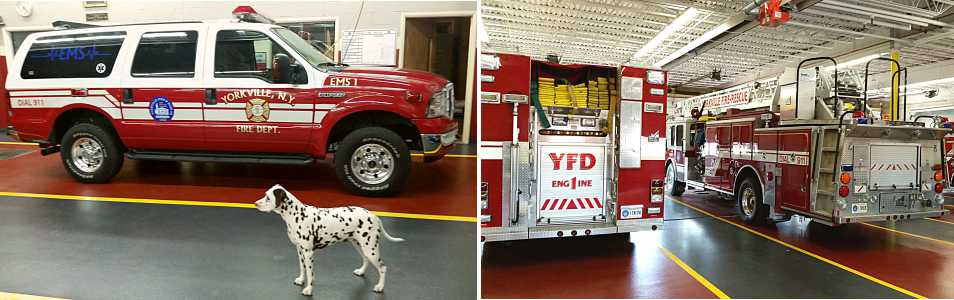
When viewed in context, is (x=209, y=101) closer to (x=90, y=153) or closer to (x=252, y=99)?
(x=252, y=99)

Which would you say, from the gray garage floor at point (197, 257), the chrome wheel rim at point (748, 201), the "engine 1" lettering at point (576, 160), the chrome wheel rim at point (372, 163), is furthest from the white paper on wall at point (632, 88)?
the chrome wheel rim at point (748, 201)

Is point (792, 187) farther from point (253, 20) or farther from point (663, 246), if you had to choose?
point (253, 20)

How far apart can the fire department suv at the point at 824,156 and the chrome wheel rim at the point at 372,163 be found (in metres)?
4.50

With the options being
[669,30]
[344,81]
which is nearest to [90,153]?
[344,81]

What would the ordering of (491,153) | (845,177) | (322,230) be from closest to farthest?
(322,230)
(491,153)
(845,177)

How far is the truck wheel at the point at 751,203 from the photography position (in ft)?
18.8

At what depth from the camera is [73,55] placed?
101 inches

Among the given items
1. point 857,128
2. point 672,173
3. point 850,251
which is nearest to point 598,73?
point 857,128

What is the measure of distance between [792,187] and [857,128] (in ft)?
3.03

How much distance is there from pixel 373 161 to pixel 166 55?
4.29ft

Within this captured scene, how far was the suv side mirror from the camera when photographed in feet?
7.84

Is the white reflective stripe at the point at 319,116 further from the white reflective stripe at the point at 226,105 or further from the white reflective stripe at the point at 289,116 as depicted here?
the white reflective stripe at the point at 226,105

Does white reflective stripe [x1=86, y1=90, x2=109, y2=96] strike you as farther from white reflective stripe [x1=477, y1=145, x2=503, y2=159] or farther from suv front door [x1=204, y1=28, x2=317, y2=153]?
white reflective stripe [x1=477, y1=145, x2=503, y2=159]

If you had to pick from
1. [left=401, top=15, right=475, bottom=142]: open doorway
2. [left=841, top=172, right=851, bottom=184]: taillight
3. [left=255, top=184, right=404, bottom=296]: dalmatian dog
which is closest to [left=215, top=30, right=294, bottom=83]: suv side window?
[left=401, top=15, right=475, bottom=142]: open doorway
